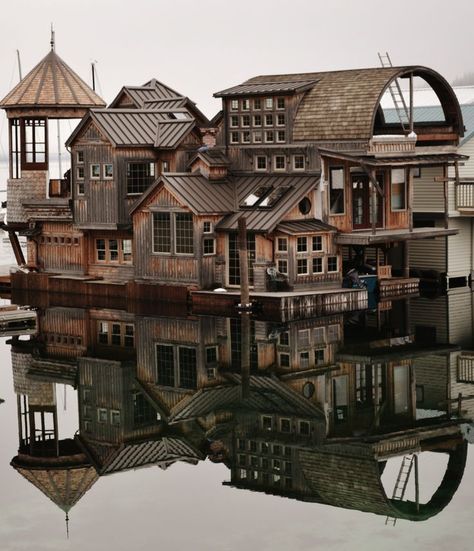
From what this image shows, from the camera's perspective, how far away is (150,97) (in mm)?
53438

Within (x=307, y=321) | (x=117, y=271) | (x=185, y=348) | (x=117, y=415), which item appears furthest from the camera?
(x=117, y=271)

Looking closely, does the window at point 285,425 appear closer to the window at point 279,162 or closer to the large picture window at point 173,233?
the large picture window at point 173,233

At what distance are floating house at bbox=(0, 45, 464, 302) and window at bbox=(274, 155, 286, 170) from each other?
3 cm

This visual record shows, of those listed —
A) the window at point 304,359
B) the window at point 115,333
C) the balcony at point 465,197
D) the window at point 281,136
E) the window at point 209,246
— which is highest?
the window at point 281,136

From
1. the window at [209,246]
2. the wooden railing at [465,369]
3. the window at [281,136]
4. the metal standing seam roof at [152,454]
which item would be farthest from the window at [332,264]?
the metal standing seam roof at [152,454]

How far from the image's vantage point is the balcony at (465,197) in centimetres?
5038

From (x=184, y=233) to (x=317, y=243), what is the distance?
13.4 feet

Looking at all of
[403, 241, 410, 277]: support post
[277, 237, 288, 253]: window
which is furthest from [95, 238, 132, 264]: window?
[403, 241, 410, 277]: support post

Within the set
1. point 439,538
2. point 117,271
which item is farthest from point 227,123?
point 439,538

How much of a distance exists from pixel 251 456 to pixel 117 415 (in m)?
5.15

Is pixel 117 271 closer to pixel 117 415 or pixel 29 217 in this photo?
pixel 29 217

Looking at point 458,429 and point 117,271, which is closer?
point 458,429

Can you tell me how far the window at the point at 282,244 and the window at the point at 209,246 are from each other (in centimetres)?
225

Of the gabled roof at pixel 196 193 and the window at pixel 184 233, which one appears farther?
the window at pixel 184 233
